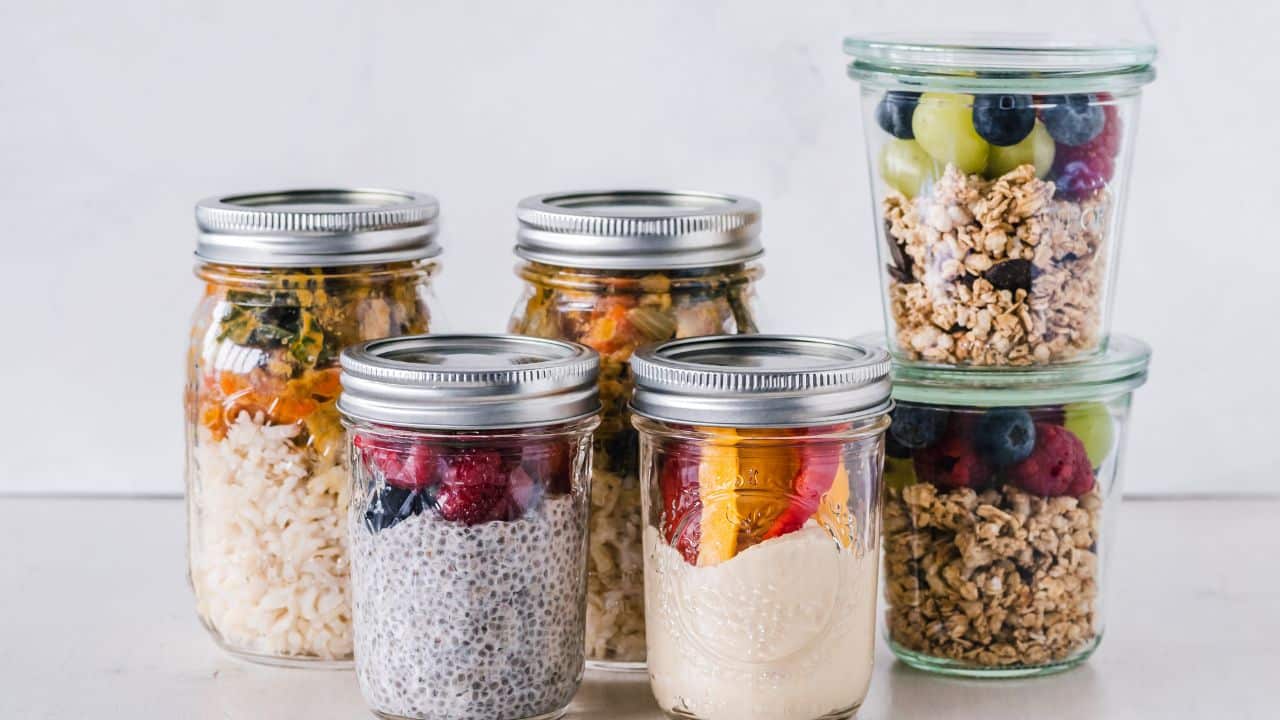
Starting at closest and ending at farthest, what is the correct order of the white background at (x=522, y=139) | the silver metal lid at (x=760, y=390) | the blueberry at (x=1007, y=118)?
the silver metal lid at (x=760, y=390), the blueberry at (x=1007, y=118), the white background at (x=522, y=139)

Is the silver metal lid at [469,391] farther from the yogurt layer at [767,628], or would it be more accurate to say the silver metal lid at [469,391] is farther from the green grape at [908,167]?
the green grape at [908,167]

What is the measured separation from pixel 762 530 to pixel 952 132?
0.31 metres

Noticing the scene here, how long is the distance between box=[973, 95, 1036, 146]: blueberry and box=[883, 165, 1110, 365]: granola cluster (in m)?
0.02

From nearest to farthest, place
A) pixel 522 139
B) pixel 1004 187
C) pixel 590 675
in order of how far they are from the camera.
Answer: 1. pixel 1004 187
2. pixel 590 675
3. pixel 522 139

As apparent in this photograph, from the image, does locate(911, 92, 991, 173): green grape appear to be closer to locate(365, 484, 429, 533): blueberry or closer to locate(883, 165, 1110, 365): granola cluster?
locate(883, 165, 1110, 365): granola cluster

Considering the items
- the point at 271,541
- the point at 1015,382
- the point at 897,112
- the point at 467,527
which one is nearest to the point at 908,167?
the point at 897,112

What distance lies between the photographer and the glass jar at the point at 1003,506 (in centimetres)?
113

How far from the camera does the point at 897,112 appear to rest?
1147mm

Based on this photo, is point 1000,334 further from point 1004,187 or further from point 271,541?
point 271,541

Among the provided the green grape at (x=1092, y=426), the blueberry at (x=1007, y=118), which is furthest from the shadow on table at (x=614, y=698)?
the blueberry at (x=1007, y=118)

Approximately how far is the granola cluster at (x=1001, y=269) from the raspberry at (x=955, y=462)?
52mm

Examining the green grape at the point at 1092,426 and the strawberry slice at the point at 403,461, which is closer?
the strawberry slice at the point at 403,461

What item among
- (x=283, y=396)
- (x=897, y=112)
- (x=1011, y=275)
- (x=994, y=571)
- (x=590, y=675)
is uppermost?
(x=897, y=112)

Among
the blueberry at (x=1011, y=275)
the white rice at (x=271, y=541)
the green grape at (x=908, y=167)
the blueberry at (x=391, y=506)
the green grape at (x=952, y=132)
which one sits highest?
the green grape at (x=952, y=132)
